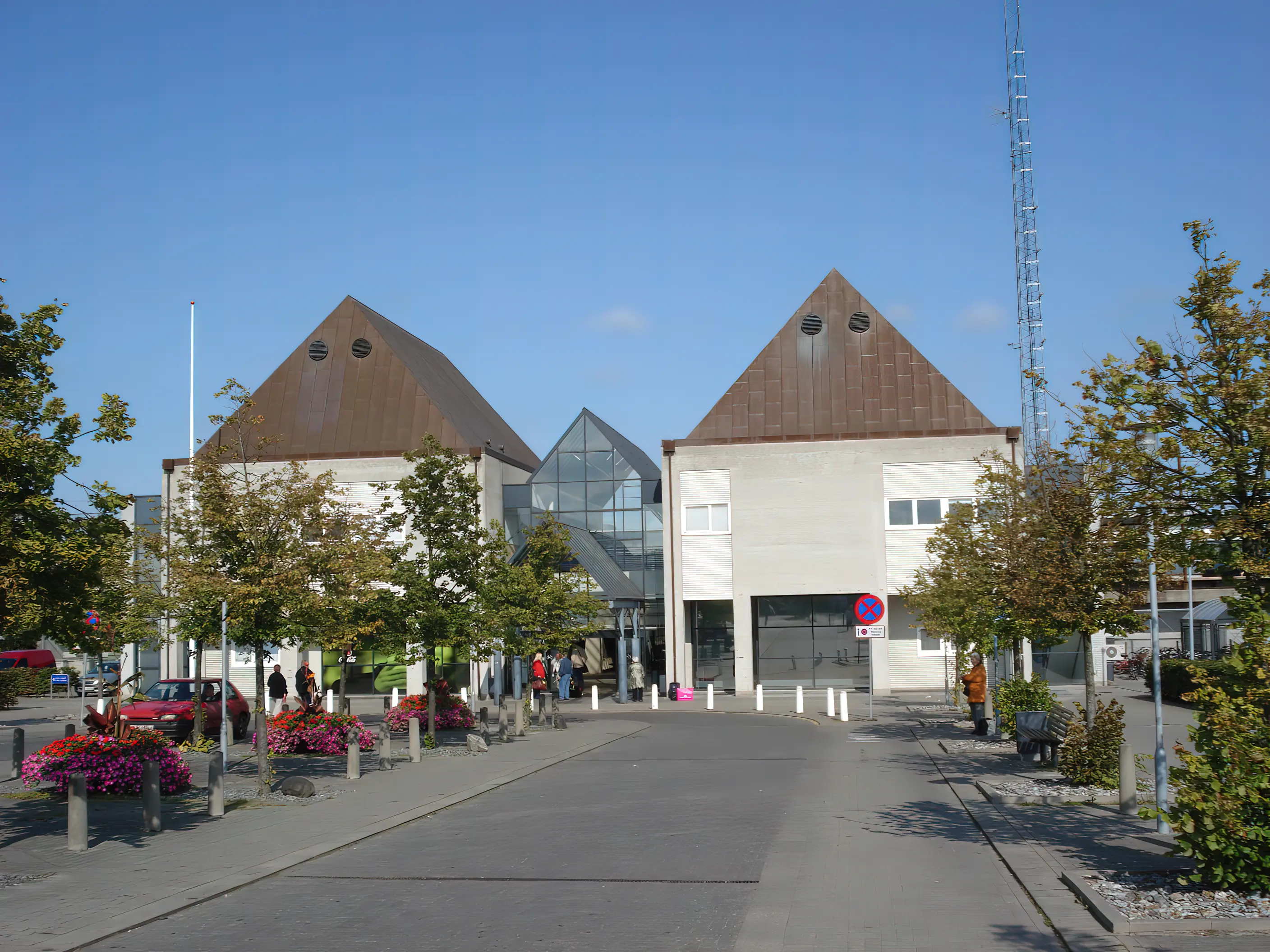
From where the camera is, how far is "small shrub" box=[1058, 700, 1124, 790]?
15.0m

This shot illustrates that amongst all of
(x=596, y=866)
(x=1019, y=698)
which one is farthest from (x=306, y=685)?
(x=596, y=866)

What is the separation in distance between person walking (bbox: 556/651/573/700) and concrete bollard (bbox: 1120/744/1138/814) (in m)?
25.1

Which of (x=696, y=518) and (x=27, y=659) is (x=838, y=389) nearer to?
(x=696, y=518)

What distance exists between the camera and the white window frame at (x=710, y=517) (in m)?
41.9

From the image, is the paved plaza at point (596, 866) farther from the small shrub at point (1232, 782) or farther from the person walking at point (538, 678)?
the person walking at point (538, 678)

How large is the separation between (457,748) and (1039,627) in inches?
454

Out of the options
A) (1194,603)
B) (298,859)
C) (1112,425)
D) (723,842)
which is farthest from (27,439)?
(1194,603)

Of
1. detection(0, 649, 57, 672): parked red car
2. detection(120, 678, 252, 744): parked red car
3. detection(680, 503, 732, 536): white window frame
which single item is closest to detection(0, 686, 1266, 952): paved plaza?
detection(120, 678, 252, 744): parked red car

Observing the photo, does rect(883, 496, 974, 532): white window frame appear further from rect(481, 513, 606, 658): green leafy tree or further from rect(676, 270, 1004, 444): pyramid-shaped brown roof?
rect(481, 513, 606, 658): green leafy tree

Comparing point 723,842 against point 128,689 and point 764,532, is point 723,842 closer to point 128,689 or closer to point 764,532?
point 764,532

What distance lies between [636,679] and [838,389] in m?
12.8

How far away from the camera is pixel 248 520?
1633 cm

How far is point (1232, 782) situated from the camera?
8.43m

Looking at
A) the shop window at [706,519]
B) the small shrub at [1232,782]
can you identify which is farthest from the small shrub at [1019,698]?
the shop window at [706,519]
